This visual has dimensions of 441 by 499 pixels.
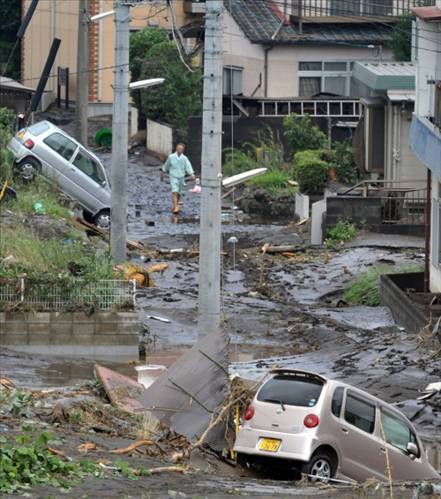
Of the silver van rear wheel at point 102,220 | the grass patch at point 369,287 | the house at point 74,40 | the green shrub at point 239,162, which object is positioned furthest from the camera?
the house at point 74,40

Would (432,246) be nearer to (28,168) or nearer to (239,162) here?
(28,168)

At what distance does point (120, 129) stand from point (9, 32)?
42.8 metres

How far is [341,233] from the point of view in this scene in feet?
104

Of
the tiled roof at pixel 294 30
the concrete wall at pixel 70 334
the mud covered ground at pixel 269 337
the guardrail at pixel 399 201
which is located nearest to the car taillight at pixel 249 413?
the mud covered ground at pixel 269 337

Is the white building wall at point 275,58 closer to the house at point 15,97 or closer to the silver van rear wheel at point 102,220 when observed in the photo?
the house at point 15,97

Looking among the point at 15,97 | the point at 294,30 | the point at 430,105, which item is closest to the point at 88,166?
the point at 430,105

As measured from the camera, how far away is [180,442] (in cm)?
1402

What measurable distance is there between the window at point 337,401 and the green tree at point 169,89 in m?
35.5

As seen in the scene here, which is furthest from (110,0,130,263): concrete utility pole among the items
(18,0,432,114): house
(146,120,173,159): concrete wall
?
(18,0,432,114): house

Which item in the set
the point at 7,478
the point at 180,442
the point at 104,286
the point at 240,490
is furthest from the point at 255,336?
the point at 7,478

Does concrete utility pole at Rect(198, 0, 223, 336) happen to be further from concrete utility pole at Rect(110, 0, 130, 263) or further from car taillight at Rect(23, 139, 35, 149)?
car taillight at Rect(23, 139, 35, 149)

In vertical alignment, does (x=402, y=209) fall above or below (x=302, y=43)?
below

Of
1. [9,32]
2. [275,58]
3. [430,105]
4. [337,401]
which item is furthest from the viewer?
[9,32]

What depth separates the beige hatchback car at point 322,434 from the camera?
44.6ft
